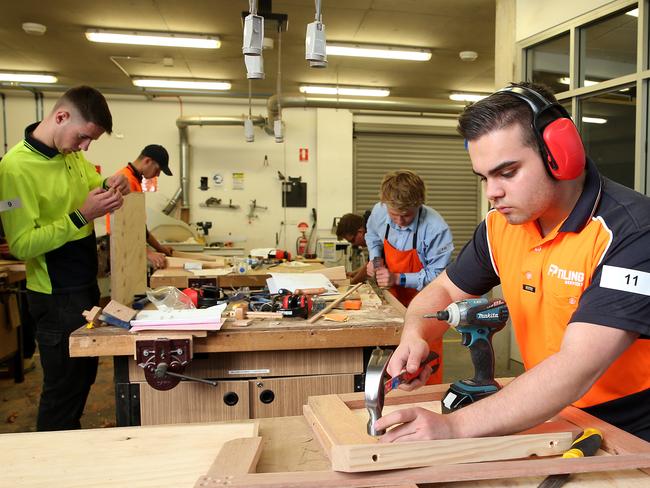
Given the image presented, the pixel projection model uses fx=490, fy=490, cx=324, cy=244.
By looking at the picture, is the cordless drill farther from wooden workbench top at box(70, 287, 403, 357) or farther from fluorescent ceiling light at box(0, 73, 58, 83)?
fluorescent ceiling light at box(0, 73, 58, 83)

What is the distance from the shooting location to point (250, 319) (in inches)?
71.6

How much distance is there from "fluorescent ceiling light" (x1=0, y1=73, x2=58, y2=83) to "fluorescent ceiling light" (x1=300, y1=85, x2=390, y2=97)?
11.6 ft

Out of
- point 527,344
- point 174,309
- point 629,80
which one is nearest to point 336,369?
point 174,309

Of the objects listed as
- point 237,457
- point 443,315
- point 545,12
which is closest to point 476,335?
point 443,315

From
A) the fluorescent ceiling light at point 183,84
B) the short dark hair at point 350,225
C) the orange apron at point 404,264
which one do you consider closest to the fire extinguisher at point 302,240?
the fluorescent ceiling light at point 183,84

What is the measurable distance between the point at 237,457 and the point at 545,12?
4.01 meters

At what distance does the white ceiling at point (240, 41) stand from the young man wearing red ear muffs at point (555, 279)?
2431mm

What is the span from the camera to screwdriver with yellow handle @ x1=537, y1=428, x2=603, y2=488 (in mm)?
811

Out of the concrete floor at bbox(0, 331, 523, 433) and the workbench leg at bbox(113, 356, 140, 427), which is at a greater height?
the workbench leg at bbox(113, 356, 140, 427)

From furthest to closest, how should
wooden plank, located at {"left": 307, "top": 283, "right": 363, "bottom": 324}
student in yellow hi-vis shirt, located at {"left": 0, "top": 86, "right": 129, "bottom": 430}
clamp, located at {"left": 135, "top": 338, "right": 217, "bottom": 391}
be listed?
student in yellow hi-vis shirt, located at {"left": 0, "top": 86, "right": 129, "bottom": 430}, wooden plank, located at {"left": 307, "top": 283, "right": 363, "bottom": 324}, clamp, located at {"left": 135, "top": 338, "right": 217, "bottom": 391}

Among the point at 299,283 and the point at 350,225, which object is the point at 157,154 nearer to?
the point at 350,225

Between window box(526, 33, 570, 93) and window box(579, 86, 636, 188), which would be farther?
window box(526, 33, 570, 93)

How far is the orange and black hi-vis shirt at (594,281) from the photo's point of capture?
3.02 feet

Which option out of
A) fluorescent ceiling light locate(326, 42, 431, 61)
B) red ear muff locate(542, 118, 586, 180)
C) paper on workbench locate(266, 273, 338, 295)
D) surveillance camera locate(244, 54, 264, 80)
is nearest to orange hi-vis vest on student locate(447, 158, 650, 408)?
red ear muff locate(542, 118, 586, 180)
